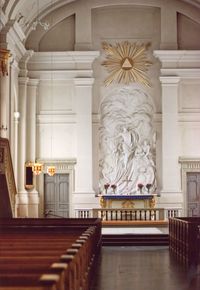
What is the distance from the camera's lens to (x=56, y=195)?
65.5ft

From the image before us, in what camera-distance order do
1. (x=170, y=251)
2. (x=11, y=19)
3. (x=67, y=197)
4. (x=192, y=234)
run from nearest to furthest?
1. (x=192, y=234)
2. (x=170, y=251)
3. (x=11, y=19)
4. (x=67, y=197)

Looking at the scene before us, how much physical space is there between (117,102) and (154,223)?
5.24 meters

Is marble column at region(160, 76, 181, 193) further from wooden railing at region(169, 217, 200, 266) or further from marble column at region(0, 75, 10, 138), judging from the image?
wooden railing at region(169, 217, 200, 266)

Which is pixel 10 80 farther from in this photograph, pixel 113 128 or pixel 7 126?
pixel 113 128

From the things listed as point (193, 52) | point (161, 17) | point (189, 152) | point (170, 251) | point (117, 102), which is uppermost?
point (161, 17)

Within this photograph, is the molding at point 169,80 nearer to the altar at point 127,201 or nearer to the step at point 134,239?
the altar at point 127,201

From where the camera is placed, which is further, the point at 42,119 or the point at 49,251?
the point at 42,119

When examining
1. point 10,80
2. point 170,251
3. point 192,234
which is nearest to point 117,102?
point 10,80

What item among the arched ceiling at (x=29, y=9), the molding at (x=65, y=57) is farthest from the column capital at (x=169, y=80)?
the arched ceiling at (x=29, y=9)

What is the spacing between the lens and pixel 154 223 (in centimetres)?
1689

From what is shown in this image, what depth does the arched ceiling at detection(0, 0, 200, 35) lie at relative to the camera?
17156mm

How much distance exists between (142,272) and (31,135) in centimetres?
1098

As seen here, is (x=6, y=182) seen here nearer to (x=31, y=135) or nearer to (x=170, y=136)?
(x=31, y=135)

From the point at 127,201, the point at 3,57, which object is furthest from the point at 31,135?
the point at 3,57
